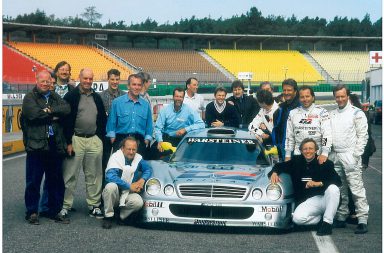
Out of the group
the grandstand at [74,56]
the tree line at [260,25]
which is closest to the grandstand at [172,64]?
the grandstand at [74,56]

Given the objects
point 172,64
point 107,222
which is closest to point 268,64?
point 172,64

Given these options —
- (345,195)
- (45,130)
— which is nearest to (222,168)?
(345,195)

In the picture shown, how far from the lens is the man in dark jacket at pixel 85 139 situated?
902 cm

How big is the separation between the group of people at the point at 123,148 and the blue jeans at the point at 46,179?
12mm

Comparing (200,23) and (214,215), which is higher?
(200,23)

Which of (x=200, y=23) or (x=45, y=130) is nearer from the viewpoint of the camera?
(x=45, y=130)

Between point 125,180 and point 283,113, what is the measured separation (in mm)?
2445

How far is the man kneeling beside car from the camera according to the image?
8.20 metres

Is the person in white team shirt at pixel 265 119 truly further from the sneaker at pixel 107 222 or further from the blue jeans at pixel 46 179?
the blue jeans at pixel 46 179

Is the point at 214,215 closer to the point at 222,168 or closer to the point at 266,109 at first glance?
the point at 222,168

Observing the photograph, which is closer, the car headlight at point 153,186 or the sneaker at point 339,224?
the car headlight at point 153,186

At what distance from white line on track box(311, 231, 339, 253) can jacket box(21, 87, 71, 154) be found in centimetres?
328

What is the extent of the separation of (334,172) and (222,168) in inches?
54.7

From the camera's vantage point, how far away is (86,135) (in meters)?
9.19
